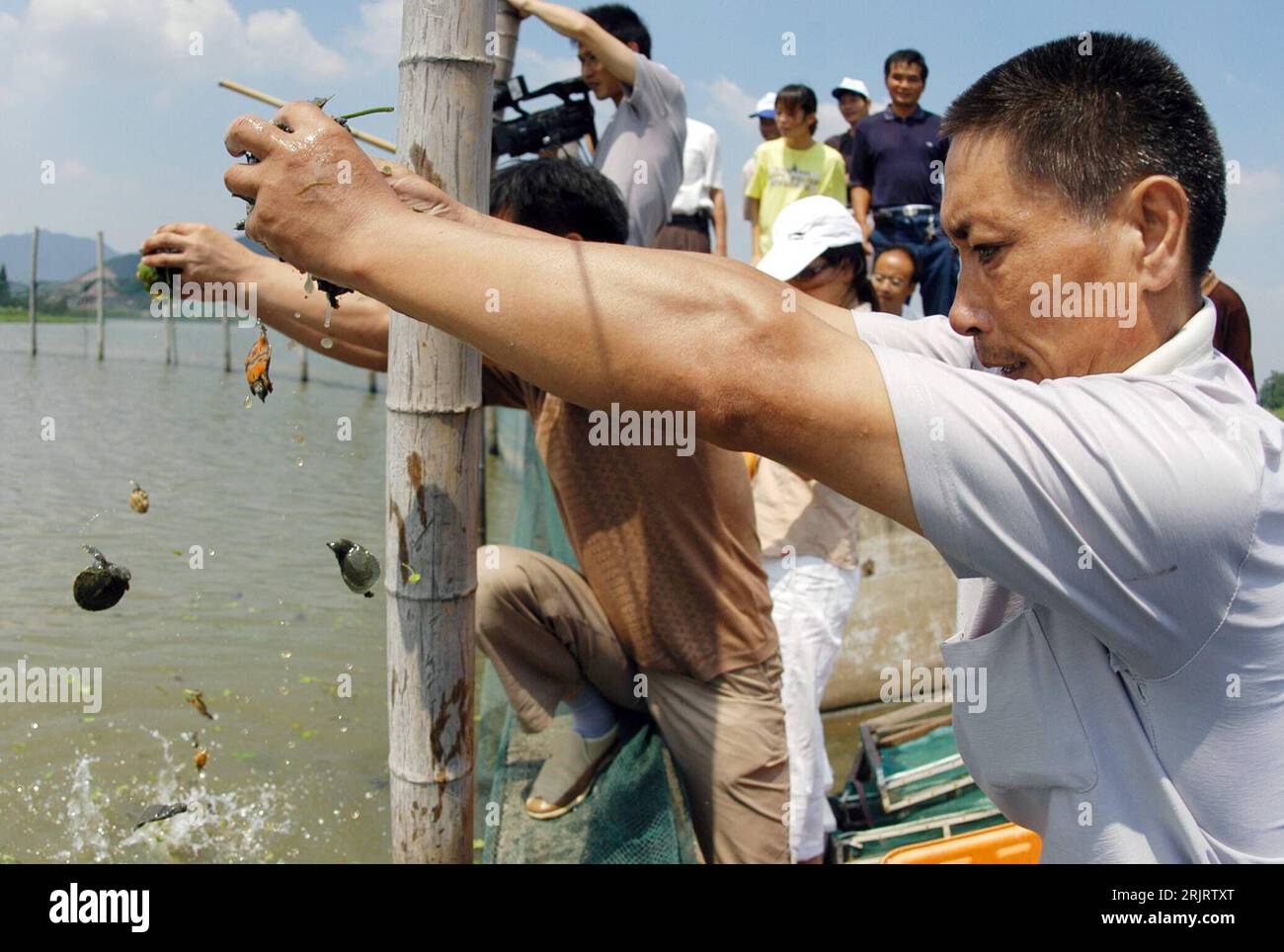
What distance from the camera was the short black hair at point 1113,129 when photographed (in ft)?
5.45

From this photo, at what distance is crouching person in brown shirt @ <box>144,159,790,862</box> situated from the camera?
328 cm

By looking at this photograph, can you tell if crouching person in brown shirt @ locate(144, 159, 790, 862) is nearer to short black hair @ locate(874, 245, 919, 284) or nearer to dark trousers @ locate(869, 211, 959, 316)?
short black hair @ locate(874, 245, 919, 284)

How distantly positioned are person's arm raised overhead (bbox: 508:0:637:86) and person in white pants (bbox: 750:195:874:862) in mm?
1205

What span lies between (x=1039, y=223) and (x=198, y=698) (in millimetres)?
2660

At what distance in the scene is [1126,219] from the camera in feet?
5.48

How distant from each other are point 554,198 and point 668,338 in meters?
1.95

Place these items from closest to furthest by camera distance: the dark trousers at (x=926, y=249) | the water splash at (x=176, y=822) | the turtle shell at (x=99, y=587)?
the turtle shell at (x=99, y=587) < the water splash at (x=176, y=822) < the dark trousers at (x=926, y=249)

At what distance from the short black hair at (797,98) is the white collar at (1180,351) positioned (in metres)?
6.53

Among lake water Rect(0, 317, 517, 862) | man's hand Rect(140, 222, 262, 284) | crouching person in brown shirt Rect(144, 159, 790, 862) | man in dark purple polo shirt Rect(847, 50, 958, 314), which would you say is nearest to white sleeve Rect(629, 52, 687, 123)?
crouching person in brown shirt Rect(144, 159, 790, 862)

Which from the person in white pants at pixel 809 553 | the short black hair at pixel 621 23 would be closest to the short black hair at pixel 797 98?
the short black hair at pixel 621 23

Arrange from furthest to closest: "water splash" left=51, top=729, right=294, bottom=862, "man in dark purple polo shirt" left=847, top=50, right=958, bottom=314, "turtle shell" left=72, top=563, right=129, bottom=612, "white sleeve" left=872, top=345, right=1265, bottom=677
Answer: "man in dark purple polo shirt" left=847, top=50, right=958, bottom=314 < "water splash" left=51, top=729, right=294, bottom=862 < "turtle shell" left=72, top=563, right=129, bottom=612 < "white sleeve" left=872, top=345, right=1265, bottom=677

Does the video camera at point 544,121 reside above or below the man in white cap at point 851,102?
below

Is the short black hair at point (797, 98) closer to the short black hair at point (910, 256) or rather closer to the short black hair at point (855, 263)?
the short black hair at point (910, 256)

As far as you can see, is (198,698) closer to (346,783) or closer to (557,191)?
(557,191)
